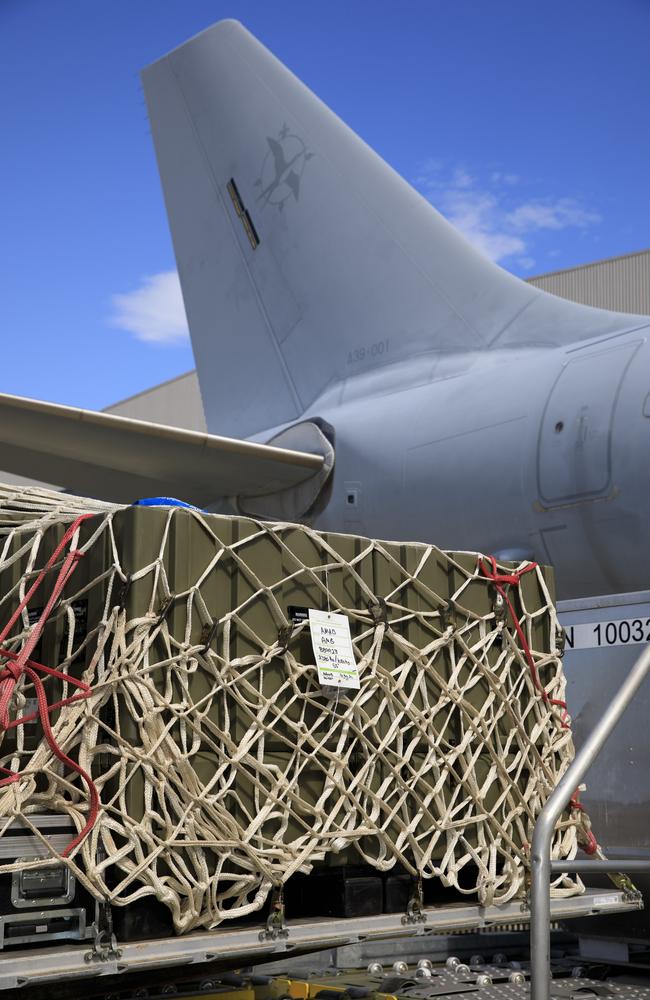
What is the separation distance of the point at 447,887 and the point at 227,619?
1097 mm

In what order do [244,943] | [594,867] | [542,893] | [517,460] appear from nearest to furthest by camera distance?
[542,893]
[594,867]
[244,943]
[517,460]

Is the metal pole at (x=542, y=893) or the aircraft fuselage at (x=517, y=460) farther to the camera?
the aircraft fuselage at (x=517, y=460)

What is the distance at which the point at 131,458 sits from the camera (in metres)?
7.98

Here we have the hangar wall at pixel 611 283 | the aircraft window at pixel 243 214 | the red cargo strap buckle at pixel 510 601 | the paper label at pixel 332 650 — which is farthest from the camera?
the hangar wall at pixel 611 283

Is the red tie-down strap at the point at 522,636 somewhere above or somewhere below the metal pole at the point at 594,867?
above

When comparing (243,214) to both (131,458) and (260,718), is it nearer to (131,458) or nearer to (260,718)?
(131,458)

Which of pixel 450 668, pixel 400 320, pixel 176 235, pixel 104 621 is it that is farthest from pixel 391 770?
pixel 176 235

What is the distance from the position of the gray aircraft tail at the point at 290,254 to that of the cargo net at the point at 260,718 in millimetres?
4926

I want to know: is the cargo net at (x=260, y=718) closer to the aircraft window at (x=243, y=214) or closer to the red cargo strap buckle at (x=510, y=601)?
the red cargo strap buckle at (x=510, y=601)

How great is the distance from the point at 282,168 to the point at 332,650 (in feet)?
25.6

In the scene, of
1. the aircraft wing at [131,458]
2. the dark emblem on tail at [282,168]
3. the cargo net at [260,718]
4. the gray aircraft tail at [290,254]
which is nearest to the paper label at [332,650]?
the cargo net at [260,718]

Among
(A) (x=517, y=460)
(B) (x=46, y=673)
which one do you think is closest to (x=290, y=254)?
(A) (x=517, y=460)

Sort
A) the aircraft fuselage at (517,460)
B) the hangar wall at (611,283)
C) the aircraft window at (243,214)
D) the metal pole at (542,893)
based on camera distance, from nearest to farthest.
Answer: the metal pole at (542,893)
the aircraft fuselage at (517,460)
the aircraft window at (243,214)
the hangar wall at (611,283)

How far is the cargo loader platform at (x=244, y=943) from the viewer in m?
2.45
